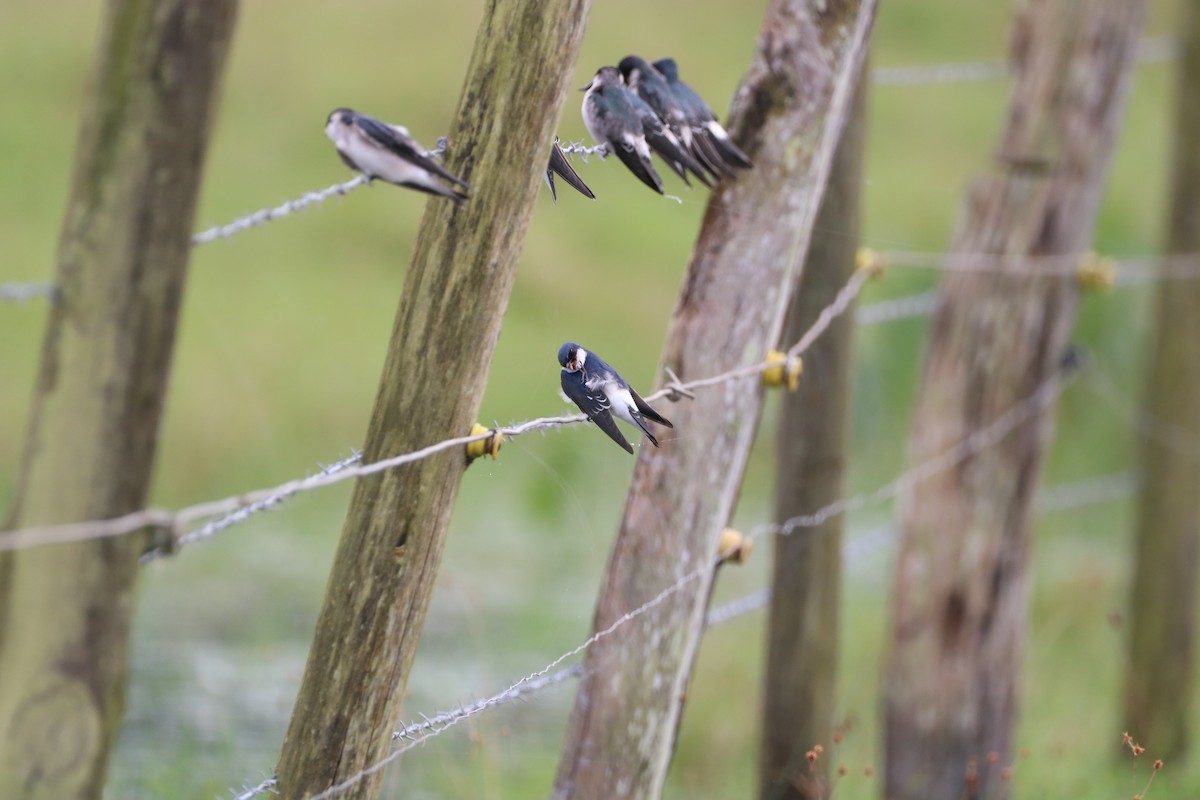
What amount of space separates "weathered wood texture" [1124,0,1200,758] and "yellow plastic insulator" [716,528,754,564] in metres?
2.71

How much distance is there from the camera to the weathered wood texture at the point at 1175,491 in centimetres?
496

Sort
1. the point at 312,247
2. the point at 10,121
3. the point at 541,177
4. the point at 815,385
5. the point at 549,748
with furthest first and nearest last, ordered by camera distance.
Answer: the point at 312,247
the point at 10,121
the point at 549,748
the point at 815,385
the point at 541,177

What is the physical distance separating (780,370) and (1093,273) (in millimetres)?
1783

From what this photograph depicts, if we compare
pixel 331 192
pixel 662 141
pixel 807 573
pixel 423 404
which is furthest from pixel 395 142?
pixel 807 573

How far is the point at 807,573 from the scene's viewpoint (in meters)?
3.65

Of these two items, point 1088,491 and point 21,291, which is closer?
point 21,291

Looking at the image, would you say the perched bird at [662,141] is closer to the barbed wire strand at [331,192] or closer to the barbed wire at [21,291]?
the barbed wire strand at [331,192]

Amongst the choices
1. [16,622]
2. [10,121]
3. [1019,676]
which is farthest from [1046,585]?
[10,121]

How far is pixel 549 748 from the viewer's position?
17.0 ft

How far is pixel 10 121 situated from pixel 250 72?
246 centimetres

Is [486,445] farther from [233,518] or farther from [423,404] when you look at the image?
[233,518]

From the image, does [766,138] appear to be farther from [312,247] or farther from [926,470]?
[312,247]

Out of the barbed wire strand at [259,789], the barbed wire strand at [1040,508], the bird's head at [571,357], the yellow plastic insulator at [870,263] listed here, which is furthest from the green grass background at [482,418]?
the yellow plastic insulator at [870,263]

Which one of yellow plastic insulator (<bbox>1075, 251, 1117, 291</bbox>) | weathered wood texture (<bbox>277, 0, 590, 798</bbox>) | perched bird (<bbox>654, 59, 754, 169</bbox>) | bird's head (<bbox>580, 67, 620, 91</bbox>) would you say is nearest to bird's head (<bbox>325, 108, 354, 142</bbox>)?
weathered wood texture (<bbox>277, 0, 590, 798</bbox>)
